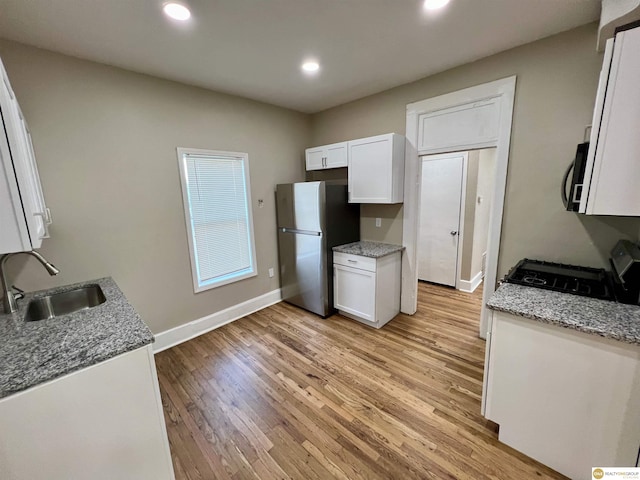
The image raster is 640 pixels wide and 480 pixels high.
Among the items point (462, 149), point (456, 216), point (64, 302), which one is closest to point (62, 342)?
point (64, 302)

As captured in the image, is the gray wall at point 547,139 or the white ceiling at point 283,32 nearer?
the white ceiling at point 283,32

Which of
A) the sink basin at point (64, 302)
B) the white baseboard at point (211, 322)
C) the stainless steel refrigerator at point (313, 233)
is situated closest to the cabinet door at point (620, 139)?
the stainless steel refrigerator at point (313, 233)

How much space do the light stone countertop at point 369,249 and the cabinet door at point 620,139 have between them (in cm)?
169

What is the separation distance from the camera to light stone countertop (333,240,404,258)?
2742mm

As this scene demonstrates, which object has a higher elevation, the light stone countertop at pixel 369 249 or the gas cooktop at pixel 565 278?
the gas cooktop at pixel 565 278

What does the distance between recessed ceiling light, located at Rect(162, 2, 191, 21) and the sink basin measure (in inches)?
72.8

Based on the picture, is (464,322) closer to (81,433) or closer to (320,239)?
(320,239)

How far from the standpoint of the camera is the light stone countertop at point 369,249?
274 centimetres

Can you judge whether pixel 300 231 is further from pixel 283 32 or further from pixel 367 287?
pixel 283 32

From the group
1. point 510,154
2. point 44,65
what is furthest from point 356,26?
point 44,65

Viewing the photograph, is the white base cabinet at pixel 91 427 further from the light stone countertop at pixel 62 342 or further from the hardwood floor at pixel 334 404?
the hardwood floor at pixel 334 404

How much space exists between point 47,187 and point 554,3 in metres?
3.66

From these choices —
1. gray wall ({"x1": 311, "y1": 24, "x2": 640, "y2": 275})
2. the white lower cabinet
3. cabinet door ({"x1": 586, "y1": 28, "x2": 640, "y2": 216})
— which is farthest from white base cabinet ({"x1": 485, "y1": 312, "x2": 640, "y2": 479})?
the white lower cabinet

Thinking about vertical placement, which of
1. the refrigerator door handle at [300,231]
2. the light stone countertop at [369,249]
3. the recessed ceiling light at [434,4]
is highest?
the recessed ceiling light at [434,4]
